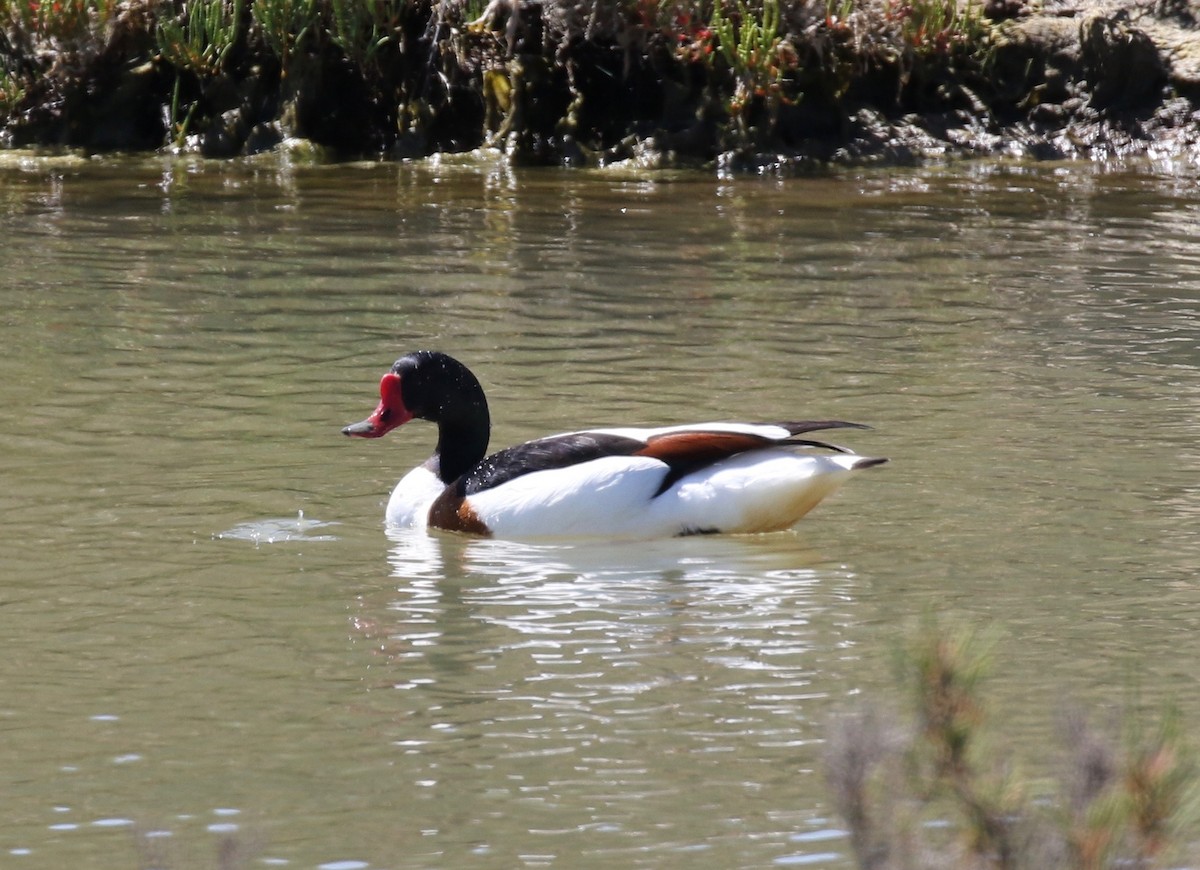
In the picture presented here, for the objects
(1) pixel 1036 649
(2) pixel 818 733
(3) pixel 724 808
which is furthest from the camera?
(1) pixel 1036 649

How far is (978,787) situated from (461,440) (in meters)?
5.28

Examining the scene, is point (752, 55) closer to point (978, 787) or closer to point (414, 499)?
point (414, 499)

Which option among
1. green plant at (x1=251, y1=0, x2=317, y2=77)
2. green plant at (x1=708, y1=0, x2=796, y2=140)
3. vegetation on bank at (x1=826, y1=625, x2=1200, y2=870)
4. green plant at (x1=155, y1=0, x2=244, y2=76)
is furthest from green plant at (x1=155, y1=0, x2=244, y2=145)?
→ vegetation on bank at (x1=826, y1=625, x2=1200, y2=870)

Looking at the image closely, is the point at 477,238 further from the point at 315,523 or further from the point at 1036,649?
the point at 1036,649

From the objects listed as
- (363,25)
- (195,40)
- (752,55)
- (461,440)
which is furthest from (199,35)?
(461,440)

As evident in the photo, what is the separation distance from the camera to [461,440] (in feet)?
27.0

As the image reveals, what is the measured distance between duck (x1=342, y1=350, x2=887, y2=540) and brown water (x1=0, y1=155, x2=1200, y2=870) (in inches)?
4.5

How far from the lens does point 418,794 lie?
4961 millimetres

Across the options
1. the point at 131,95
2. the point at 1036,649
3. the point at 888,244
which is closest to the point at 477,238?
the point at 888,244

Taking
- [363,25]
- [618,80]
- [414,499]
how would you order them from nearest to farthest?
[414,499] < [618,80] < [363,25]

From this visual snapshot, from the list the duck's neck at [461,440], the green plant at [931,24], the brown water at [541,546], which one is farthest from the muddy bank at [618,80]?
the duck's neck at [461,440]

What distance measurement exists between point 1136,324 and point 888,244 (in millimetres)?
3026

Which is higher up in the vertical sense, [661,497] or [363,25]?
[363,25]

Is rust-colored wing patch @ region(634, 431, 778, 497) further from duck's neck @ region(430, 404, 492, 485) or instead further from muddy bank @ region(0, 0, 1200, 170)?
muddy bank @ region(0, 0, 1200, 170)
